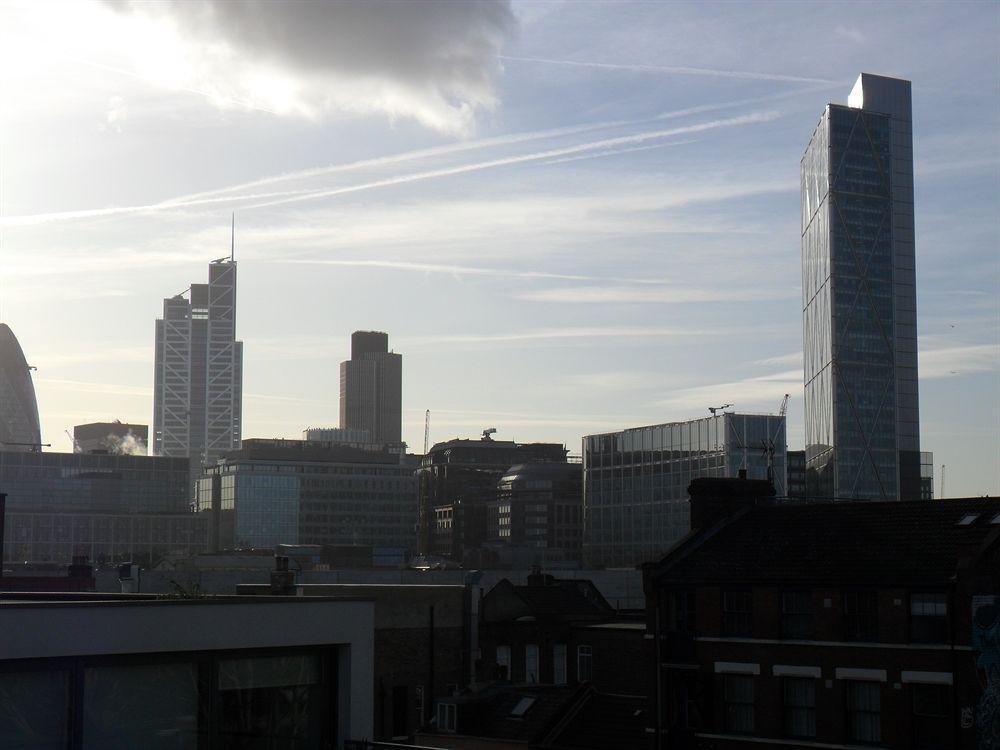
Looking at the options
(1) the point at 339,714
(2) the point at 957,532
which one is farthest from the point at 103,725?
(2) the point at 957,532

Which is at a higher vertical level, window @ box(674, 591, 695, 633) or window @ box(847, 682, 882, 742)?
window @ box(674, 591, 695, 633)

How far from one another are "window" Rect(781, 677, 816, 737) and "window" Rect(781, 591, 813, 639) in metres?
1.81

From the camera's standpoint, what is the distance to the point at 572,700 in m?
62.2

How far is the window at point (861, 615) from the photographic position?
5172 cm

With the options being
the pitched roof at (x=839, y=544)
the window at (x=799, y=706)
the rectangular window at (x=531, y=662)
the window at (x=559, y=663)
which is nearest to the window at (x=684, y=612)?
the pitched roof at (x=839, y=544)

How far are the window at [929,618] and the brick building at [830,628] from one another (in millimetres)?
52

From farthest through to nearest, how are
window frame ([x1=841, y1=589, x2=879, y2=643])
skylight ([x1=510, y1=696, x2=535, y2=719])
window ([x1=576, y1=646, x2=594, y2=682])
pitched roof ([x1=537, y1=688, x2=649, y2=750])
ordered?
window ([x1=576, y1=646, x2=594, y2=682]) < skylight ([x1=510, y1=696, x2=535, y2=719]) < pitched roof ([x1=537, y1=688, x2=649, y2=750]) < window frame ([x1=841, y1=589, x2=879, y2=643])

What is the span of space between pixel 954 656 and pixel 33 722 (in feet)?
124

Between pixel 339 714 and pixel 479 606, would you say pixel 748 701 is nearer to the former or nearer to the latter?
pixel 479 606

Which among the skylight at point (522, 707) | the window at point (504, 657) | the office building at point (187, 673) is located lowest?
the skylight at point (522, 707)

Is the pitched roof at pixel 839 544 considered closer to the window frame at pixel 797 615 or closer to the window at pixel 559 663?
the window frame at pixel 797 615

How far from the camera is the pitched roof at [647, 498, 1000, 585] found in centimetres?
5150

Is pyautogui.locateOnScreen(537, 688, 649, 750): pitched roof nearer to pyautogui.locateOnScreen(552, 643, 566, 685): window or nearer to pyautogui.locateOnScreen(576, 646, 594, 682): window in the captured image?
pyautogui.locateOnScreen(576, 646, 594, 682): window

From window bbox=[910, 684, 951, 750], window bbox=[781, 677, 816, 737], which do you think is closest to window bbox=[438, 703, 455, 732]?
window bbox=[781, 677, 816, 737]
